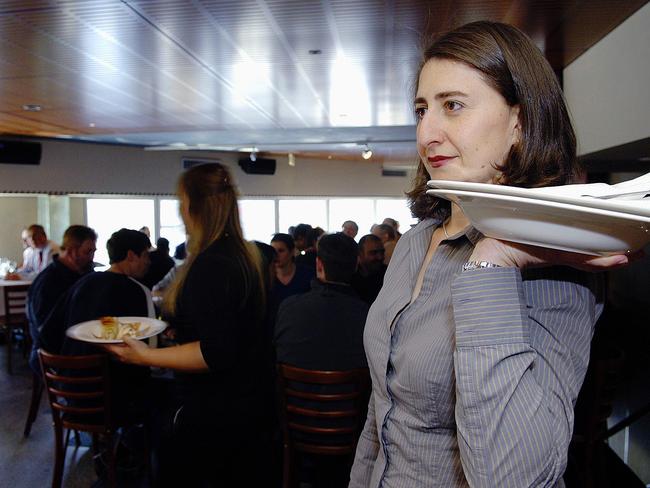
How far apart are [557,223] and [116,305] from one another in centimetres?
237

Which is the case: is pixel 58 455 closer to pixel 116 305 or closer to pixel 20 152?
pixel 116 305

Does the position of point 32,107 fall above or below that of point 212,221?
above

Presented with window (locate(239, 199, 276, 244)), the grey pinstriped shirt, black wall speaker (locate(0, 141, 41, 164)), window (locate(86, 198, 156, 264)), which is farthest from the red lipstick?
window (locate(239, 199, 276, 244))

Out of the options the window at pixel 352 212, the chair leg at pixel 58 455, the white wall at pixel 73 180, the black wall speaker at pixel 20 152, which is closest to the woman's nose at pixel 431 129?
the chair leg at pixel 58 455

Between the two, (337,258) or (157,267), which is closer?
(337,258)

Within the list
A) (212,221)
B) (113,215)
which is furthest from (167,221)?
(212,221)

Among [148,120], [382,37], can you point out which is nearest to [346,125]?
[148,120]

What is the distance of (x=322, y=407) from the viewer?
2.26m

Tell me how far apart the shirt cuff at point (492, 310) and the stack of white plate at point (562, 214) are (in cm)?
8

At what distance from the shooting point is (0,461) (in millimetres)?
3283

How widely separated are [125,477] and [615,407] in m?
3.22

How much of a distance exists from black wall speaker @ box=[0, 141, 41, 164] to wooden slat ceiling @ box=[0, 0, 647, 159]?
4.06 ft

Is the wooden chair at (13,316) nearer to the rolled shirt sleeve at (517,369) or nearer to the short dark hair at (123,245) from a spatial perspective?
the short dark hair at (123,245)

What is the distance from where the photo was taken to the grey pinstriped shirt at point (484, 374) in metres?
0.65
